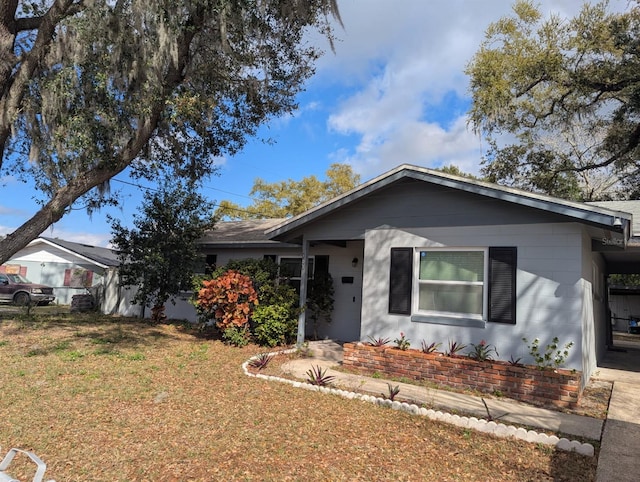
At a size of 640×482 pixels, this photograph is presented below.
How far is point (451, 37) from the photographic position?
515 inches

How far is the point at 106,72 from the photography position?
9.20 meters

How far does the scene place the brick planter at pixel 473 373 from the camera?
19.8 ft

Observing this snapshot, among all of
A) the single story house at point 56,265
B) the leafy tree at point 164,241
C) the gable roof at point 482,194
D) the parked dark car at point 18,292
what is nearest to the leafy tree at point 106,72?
the leafy tree at point 164,241

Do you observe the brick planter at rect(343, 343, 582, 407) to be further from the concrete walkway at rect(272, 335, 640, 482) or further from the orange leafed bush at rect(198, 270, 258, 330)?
the orange leafed bush at rect(198, 270, 258, 330)

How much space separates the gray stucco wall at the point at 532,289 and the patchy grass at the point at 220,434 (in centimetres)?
260

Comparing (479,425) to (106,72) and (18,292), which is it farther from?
(18,292)

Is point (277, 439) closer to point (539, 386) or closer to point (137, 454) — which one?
point (137, 454)

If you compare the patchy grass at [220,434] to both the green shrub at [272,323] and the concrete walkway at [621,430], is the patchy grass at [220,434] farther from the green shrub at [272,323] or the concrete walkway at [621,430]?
the green shrub at [272,323]

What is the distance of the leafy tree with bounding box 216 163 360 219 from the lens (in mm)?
36594

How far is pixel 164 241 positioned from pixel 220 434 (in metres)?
8.93

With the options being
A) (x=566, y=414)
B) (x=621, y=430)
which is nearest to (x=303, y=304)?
(x=566, y=414)

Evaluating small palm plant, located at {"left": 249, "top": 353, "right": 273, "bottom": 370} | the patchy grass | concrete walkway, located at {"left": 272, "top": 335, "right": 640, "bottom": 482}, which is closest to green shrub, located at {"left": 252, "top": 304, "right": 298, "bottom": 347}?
concrete walkway, located at {"left": 272, "top": 335, "right": 640, "bottom": 482}

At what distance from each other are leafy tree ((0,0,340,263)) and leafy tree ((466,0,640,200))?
7659 millimetres

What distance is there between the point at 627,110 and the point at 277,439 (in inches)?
681
